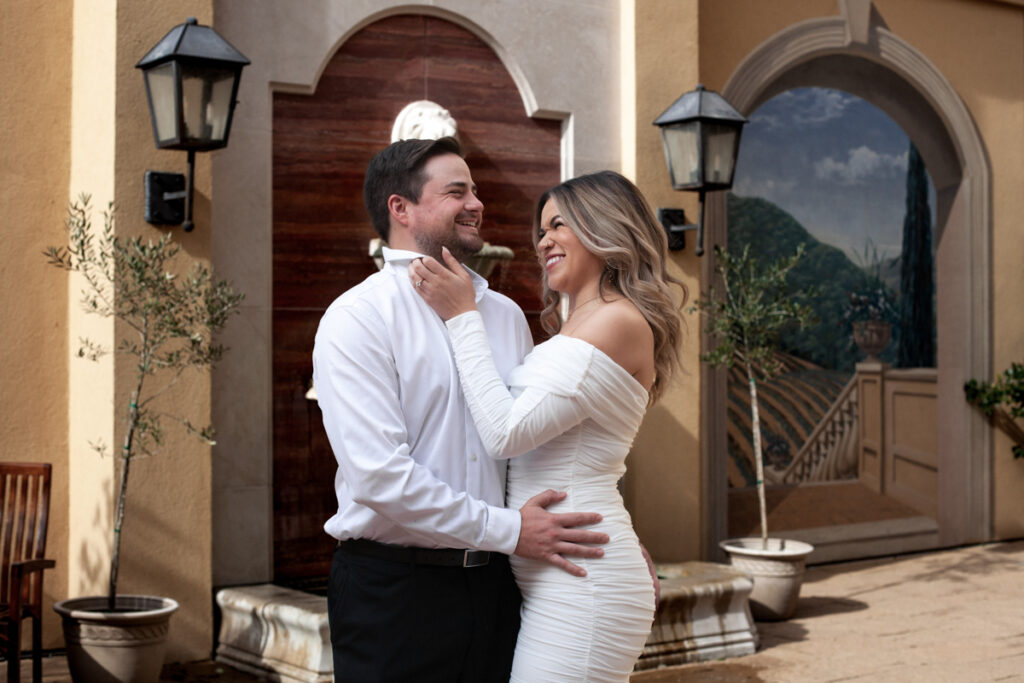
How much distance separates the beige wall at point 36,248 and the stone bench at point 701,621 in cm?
276

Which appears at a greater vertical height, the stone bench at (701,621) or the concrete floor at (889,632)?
the stone bench at (701,621)

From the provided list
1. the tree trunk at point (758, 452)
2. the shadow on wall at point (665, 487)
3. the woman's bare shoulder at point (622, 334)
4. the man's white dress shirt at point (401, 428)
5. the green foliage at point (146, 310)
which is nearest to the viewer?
the man's white dress shirt at point (401, 428)

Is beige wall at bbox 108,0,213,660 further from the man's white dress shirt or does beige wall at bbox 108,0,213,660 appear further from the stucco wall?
the stucco wall

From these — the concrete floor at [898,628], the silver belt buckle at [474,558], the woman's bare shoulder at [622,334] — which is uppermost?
the woman's bare shoulder at [622,334]

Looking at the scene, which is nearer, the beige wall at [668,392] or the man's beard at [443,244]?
the man's beard at [443,244]

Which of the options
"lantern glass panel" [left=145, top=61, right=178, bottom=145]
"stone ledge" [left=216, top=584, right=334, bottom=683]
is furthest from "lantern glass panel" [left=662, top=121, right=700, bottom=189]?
"stone ledge" [left=216, top=584, right=334, bottom=683]

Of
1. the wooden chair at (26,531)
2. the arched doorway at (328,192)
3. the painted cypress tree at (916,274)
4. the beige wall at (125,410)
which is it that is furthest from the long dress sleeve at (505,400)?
the painted cypress tree at (916,274)

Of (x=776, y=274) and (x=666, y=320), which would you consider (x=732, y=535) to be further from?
(x=666, y=320)

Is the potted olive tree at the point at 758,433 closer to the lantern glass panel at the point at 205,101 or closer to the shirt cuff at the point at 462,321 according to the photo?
the lantern glass panel at the point at 205,101

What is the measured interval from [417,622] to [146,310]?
2.56m

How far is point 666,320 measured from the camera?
2.33 metres

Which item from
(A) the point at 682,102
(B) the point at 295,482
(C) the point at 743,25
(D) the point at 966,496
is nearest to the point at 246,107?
(B) the point at 295,482

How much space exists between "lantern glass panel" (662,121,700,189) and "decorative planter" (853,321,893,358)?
4978 mm

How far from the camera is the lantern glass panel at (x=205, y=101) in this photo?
444 centimetres
